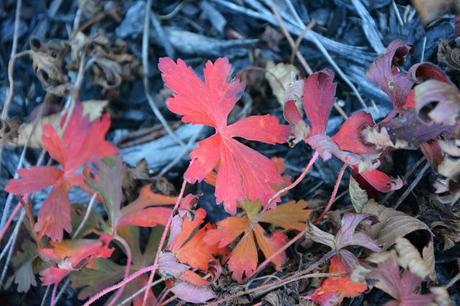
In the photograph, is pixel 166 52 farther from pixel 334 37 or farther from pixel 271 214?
pixel 271 214

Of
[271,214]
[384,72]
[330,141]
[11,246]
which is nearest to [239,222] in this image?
[271,214]

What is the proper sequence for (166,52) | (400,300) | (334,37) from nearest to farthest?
(400,300)
(334,37)
(166,52)

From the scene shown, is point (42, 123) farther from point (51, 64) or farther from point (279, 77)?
point (279, 77)

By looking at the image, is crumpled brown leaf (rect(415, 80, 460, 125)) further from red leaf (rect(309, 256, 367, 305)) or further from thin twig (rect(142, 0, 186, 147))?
thin twig (rect(142, 0, 186, 147))

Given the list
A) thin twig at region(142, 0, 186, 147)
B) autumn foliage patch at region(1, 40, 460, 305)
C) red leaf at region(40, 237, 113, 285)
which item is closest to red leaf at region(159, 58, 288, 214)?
autumn foliage patch at region(1, 40, 460, 305)

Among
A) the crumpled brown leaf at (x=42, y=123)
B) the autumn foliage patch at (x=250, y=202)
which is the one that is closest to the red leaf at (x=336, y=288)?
the autumn foliage patch at (x=250, y=202)

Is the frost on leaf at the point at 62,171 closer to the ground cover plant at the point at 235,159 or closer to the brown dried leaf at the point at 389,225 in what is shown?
the ground cover plant at the point at 235,159

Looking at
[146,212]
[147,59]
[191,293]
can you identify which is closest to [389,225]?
[191,293]
